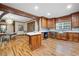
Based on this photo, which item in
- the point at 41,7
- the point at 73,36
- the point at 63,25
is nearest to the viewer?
the point at 41,7

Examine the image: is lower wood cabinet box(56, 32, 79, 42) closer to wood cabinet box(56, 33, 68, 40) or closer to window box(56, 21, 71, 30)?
wood cabinet box(56, 33, 68, 40)

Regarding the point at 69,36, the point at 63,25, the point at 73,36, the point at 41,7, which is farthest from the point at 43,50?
the point at 63,25

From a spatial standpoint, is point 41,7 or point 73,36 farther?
point 73,36

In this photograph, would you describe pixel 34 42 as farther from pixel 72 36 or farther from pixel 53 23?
pixel 53 23

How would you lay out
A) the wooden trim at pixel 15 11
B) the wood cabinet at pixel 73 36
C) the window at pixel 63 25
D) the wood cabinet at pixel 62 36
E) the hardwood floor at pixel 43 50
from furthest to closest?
the window at pixel 63 25 → the wood cabinet at pixel 62 36 → the wood cabinet at pixel 73 36 → the wooden trim at pixel 15 11 → the hardwood floor at pixel 43 50

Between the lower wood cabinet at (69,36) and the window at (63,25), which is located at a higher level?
the window at (63,25)

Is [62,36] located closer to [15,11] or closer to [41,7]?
[41,7]

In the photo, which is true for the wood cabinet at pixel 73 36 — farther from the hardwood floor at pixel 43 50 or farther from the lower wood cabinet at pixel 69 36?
the hardwood floor at pixel 43 50

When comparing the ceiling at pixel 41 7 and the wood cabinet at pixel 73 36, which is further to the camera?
the wood cabinet at pixel 73 36

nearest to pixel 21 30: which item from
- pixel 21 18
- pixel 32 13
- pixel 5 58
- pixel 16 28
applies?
pixel 16 28

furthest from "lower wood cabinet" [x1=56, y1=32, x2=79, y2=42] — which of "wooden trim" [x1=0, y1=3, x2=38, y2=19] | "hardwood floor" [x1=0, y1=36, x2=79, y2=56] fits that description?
"wooden trim" [x1=0, y1=3, x2=38, y2=19]

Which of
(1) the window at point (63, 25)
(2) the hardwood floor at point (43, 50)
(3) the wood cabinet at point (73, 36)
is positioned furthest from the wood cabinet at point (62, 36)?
(2) the hardwood floor at point (43, 50)

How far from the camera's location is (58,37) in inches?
245

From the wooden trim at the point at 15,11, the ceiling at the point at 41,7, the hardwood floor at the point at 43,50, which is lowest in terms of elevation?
the hardwood floor at the point at 43,50
